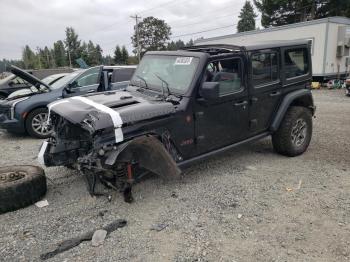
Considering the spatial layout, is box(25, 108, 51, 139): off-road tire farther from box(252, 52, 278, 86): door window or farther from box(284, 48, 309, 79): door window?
box(284, 48, 309, 79): door window

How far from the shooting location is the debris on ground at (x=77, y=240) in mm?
3050

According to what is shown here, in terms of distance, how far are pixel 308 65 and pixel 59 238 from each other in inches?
197

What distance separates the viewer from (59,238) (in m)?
Result: 3.30

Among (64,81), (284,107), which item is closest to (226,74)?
(284,107)

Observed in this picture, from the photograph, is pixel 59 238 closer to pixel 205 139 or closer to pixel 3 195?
pixel 3 195

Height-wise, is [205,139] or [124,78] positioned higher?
[124,78]

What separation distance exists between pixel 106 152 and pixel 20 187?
4.08 ft

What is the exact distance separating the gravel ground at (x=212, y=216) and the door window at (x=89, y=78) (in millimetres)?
3626

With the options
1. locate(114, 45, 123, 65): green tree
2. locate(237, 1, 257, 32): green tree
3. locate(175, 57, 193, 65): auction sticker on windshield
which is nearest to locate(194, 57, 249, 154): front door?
locate(175, 57, 193, 65): auction sticker on windshield

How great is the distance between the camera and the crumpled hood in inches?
136

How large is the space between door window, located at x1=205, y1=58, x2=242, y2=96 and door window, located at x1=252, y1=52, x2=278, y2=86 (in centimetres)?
32

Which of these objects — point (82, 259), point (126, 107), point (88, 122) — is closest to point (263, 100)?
point (126, 107)

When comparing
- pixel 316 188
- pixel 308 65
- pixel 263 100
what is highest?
pixel 308 65

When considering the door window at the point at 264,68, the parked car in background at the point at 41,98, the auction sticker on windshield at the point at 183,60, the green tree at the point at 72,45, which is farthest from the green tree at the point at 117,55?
the auction sticker on windshield at the point at 183,60
